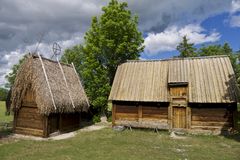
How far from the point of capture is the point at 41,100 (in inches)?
696

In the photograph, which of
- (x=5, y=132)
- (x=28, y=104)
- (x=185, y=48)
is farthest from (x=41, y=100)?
(x=185, y=48)

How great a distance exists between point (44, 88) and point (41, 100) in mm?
1076

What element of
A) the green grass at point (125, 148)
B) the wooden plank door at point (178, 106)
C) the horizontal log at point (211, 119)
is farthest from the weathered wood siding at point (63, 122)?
the horizontal log at point (211, 119)

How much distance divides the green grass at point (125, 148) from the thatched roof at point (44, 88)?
3006 millimetres

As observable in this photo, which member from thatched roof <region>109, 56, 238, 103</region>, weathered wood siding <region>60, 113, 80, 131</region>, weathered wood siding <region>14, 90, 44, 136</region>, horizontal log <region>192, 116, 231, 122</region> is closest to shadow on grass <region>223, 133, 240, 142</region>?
horizontal log <region>192, 116, 231, 122</region>

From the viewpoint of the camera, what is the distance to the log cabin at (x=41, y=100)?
18.0 m

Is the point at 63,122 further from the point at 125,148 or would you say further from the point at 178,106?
the point at 178,106

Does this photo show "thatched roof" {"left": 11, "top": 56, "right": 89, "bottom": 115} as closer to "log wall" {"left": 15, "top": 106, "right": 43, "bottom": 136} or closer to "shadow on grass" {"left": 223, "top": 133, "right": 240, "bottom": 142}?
"log wall" {"left": 15, "top": 106, "right": 43, "bottom": 136}

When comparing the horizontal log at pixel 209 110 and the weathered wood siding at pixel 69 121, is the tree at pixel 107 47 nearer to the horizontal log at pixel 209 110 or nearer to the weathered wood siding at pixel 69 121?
the weathered wood siding at pixel 69 121

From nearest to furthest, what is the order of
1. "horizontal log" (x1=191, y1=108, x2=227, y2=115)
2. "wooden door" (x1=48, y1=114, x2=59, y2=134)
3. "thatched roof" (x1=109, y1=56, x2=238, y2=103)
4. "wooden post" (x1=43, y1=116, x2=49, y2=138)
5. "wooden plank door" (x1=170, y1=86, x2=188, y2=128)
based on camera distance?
"wooden post" (x1=43, y1=116, x2=49, y2=138) → "wooden door" (x1=48, y1=114, x2=59, y2=134) → "horizontal log" (x1=191, y1=108, x2=227, y2=115) → "thatched roof" (x1=109, y1=56, x2=238, y2=103) → "wooden plank door" (x1=170, y1=86, x2=188, y2=128)

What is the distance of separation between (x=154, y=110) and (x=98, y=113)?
9368 millimetres

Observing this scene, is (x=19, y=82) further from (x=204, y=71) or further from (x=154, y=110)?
(x=204, y=71)

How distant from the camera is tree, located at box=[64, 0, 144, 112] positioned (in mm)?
26891

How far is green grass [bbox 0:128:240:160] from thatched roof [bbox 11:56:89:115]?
3.01 m
